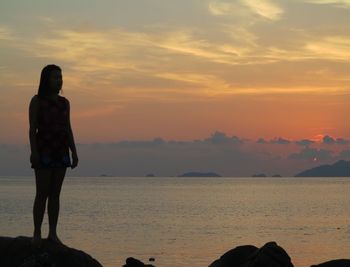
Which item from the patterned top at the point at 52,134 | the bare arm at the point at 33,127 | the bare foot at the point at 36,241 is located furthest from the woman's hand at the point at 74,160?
the bare foot at the point at 36,241

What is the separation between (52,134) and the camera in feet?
32.1

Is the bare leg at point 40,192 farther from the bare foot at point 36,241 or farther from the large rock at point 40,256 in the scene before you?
the large rock at point 40,256

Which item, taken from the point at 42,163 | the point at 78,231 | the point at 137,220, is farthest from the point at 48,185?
the point at 137,220

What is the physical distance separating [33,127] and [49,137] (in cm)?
29

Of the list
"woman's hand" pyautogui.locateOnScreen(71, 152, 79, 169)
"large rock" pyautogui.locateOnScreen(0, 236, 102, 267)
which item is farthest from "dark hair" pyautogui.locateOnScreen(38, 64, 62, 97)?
"large rock" pyautogui.locateOnScreen(0, 236, 102, 267)

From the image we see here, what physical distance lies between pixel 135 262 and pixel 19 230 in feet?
111

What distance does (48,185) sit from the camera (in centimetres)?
981

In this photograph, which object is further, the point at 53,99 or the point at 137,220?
the point at 137,220

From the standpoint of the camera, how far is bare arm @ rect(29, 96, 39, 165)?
9617 mm

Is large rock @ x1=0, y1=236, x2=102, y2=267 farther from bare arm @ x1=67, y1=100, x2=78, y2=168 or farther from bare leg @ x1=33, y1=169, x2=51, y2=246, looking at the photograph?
bare arm @ x1=67, y1=100, x2=78, y2=168

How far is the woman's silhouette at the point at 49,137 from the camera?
965cm

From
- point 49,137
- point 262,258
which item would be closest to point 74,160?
point 49,137

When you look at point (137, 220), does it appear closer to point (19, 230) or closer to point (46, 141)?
point (19, 230)

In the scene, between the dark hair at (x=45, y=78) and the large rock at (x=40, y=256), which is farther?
the large rock at (x=40, y=256)
